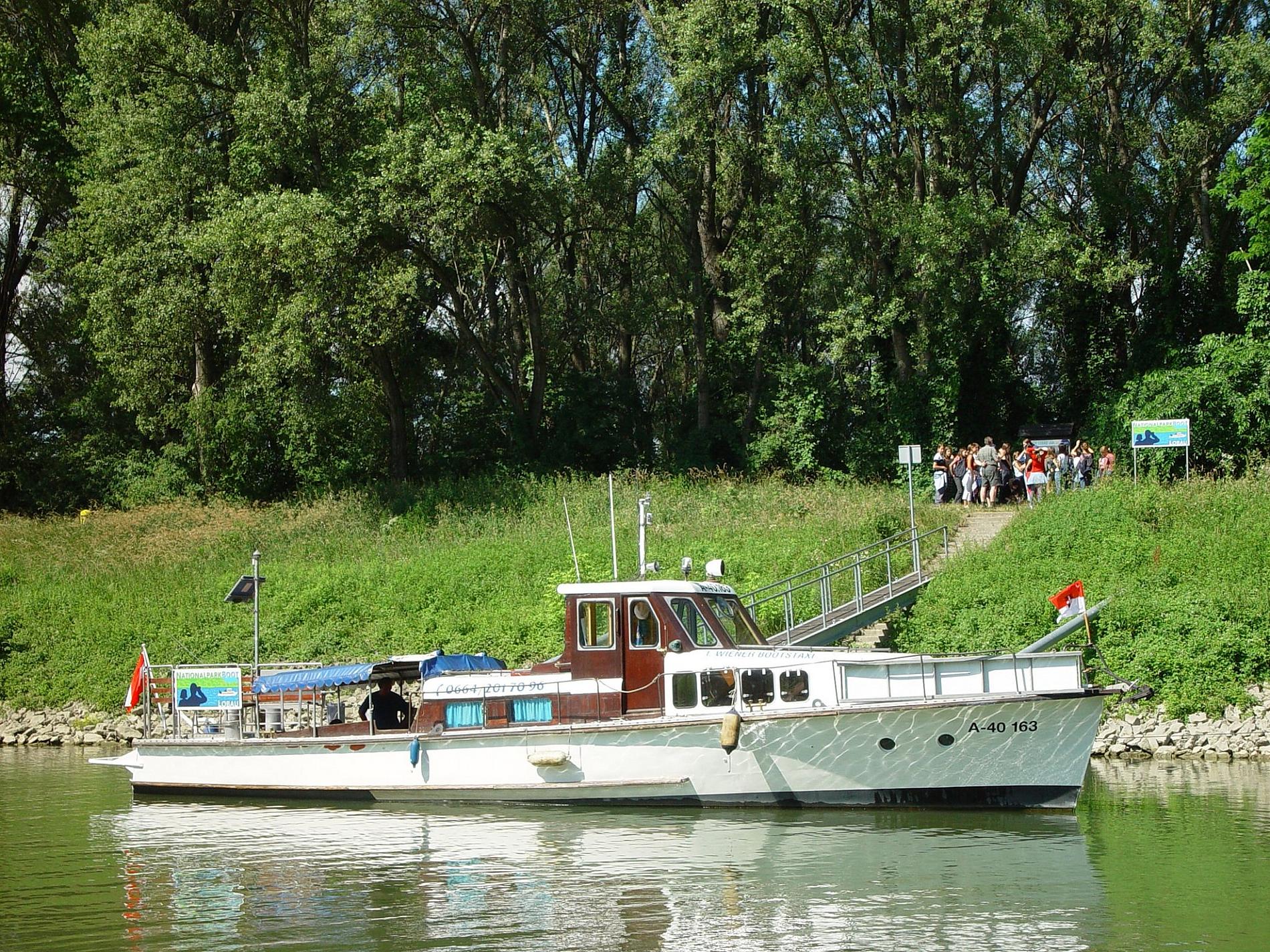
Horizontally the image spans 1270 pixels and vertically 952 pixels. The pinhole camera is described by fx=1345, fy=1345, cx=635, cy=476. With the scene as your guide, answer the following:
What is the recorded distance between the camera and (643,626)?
1980 cm

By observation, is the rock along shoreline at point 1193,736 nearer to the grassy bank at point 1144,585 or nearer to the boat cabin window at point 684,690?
the grassy bank at point 1144,585

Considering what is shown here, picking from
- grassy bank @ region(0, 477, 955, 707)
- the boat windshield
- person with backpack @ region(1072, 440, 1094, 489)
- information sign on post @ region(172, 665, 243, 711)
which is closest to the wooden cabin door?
the boat windshield

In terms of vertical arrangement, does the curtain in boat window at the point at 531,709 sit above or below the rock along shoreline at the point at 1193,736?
above

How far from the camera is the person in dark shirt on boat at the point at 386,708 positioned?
70.1ft

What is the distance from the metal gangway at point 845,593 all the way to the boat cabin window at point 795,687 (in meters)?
5.17

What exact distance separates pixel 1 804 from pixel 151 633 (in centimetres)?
1226

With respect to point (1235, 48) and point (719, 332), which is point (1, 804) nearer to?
point (719, 332)

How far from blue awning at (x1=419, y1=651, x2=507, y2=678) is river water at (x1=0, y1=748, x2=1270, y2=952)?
2.15m

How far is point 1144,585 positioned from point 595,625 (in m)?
12.0

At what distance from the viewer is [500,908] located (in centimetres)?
1378

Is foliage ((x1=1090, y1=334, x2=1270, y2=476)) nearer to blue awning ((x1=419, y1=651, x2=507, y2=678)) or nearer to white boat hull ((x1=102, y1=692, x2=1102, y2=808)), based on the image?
white boat hull ((x1=102, y1=692, x2=1102, y2=808))

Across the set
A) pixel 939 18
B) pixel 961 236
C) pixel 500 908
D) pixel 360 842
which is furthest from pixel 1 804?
pixel 939 18

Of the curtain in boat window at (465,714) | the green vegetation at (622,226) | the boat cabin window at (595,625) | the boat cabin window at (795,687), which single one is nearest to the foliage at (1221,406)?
the green vegetation at (622,226)

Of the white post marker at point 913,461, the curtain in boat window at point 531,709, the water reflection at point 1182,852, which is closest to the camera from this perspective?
the water reflection at point 1182,852
